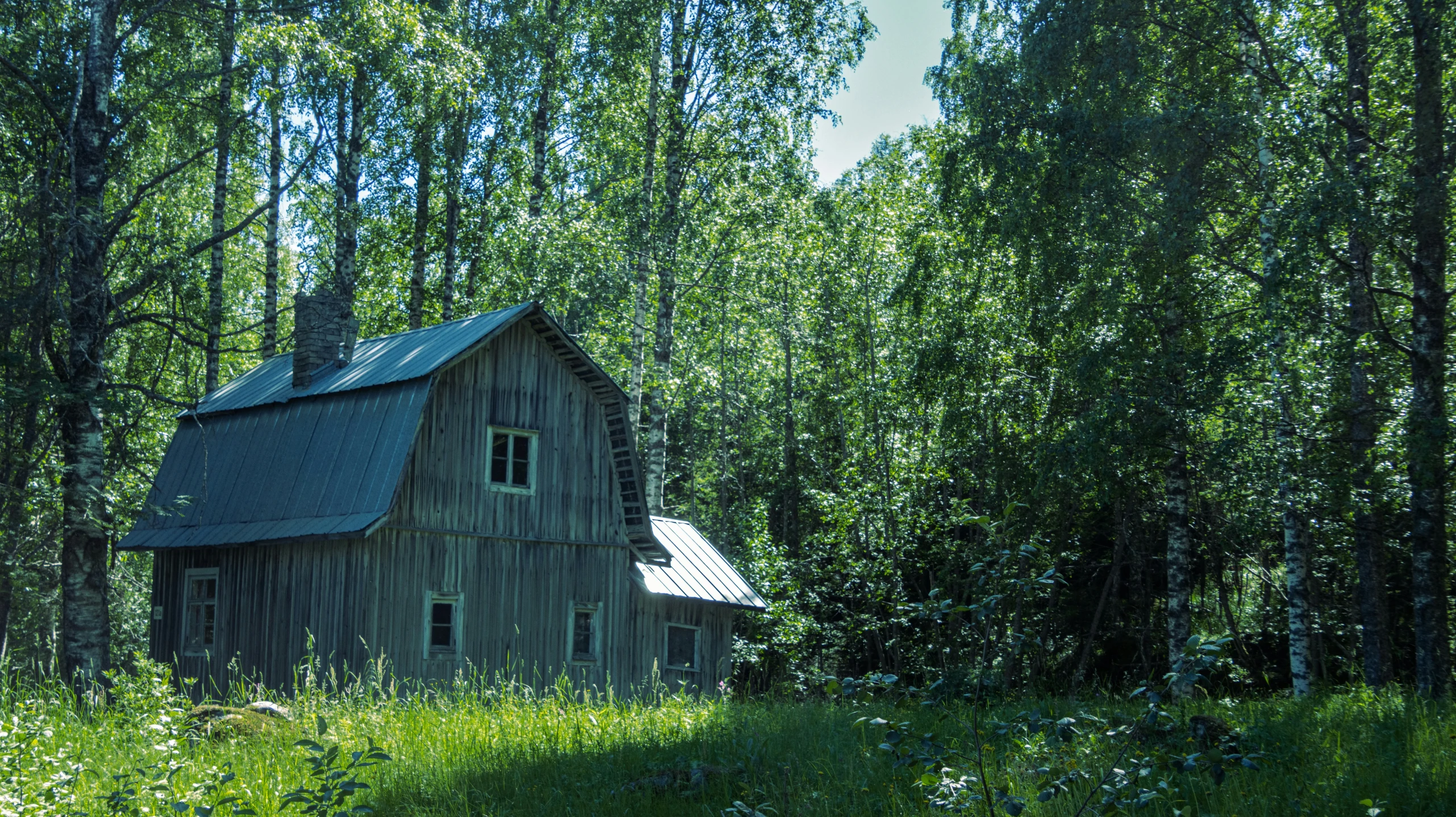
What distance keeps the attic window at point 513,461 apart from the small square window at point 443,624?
1.88 m

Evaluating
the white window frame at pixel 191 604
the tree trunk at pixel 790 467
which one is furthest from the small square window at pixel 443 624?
the tree trunk at pixel 790 467

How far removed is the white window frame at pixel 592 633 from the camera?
18.8m

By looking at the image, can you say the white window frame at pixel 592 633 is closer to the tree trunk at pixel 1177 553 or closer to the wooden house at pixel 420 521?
the wooden house at pixel 420 521

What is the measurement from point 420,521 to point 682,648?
639cm

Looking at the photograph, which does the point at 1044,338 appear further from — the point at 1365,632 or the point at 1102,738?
the point at 1102,738

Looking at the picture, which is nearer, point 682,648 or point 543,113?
point 682,648

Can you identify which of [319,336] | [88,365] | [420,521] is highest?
[319,336]

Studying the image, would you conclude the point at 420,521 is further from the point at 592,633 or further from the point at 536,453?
the point at 592,633

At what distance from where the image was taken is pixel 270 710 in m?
10.1

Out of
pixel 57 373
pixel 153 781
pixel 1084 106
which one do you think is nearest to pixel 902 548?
pixel 1084 106

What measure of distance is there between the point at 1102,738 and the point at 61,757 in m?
7.24

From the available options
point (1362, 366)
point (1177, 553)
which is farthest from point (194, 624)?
point (1362, 366)

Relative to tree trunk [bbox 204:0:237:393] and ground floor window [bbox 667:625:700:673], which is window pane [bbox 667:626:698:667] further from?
tree trunk [bbox 204:0:237:393]

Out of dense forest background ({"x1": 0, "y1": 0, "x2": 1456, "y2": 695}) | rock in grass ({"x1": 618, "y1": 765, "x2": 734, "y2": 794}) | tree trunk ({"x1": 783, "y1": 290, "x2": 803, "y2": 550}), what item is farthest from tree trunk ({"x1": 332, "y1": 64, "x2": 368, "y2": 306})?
rock in grass ({"x1": 618, "y1": 765, "x2": 734, "y2": 794})
